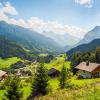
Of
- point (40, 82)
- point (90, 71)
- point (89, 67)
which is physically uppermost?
point (89, 67)

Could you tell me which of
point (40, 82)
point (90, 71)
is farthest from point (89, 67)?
point (40, 82)

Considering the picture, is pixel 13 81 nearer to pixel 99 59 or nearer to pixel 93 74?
pixel 93 74

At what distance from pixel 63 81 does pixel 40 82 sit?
14.7m

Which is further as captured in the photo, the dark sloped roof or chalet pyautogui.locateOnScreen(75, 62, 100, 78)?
the dark sloped roof

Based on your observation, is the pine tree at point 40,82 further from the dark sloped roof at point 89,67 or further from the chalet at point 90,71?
the dark sloped roof at point 89,67

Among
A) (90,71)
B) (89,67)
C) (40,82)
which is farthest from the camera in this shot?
(89,67)

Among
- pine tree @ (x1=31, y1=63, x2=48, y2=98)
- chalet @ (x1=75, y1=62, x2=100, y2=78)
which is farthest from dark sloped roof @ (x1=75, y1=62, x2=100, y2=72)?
pine tree @ (x1=31, y1=63, x2=48, y2=98)

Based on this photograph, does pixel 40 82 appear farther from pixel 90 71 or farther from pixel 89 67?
pixel 89 67

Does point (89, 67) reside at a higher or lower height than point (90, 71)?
higher

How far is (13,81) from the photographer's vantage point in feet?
141

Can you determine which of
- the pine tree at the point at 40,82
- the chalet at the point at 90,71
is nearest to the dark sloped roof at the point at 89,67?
the chalet at the point at 90,71

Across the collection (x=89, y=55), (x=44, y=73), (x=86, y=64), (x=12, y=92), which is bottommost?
(x=12, y=92)

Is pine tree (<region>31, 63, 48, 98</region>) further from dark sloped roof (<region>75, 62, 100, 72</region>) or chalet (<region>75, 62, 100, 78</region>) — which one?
dark sloped roof (<region>75, 62, 100, 72</region>)

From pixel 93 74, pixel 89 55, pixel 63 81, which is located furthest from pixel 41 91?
pixel 89 55
